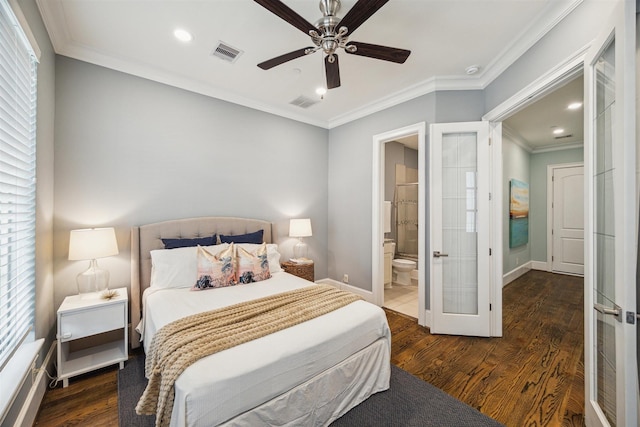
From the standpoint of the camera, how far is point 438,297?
2943 mm

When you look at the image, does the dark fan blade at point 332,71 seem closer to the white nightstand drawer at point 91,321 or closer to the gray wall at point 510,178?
the white nightstand drawer at point 91,321

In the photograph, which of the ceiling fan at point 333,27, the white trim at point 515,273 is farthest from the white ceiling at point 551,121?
the white trim at point 515,273

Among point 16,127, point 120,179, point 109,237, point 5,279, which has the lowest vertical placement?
point 5,279

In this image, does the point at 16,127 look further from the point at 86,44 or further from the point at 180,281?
the point at 180,281

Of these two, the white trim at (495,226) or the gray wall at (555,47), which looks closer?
the gray wall at (555,47)

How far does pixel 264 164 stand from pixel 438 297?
2870 mm

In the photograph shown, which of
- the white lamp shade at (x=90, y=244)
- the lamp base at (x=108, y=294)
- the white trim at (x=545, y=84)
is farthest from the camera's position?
the lamp base at (x=108, y=294)

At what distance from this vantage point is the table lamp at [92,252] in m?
2.12

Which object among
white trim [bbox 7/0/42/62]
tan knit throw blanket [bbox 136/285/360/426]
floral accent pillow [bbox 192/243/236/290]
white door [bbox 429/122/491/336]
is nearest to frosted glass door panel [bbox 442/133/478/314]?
white door [bbox 429/122/491/336]

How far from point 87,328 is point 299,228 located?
95.3 inches

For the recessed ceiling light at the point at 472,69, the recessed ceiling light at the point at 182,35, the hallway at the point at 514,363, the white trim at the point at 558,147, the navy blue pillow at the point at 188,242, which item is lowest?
the hallway at the point at 514,363

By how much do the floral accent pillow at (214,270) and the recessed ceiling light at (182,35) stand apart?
196 centimetres

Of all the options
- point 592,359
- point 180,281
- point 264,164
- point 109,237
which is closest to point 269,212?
point 264,164

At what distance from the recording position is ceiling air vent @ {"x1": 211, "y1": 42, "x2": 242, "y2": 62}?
2.40 metres
